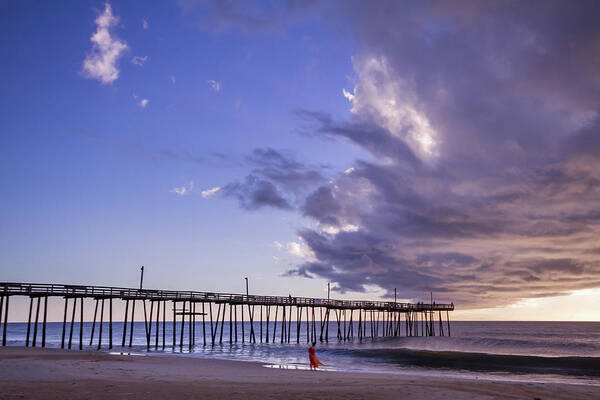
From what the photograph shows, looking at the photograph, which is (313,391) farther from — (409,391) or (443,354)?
(443,354)

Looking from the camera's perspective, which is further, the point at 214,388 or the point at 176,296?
the point at 176,296

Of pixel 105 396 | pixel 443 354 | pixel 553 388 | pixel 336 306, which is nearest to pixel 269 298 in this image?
pixel 336 306

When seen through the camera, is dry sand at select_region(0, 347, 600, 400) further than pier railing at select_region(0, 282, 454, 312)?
No

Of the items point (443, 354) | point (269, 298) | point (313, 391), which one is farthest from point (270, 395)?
point (269, 298)

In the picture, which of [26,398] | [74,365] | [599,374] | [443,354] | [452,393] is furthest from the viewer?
[443,354]

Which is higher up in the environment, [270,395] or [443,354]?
[270,395]

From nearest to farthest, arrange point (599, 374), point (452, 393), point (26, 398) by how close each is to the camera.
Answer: point (26, 398) → point (452, 393) → point (599, 374)

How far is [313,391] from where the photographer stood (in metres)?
12.9

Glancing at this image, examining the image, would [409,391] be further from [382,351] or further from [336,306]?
[336,306]

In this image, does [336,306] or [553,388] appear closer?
[553,388]

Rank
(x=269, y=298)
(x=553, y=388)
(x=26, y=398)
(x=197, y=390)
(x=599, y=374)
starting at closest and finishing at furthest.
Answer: (x=26, y=398) → (x=197, y=390) → (x=553, y=388) → (x=599, y=374) → (x=269, y=298)

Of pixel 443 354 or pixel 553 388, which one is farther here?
pixel 443 354

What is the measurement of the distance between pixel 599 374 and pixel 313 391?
906 inches

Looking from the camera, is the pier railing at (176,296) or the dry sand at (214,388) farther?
the pier railing at (176,296)
